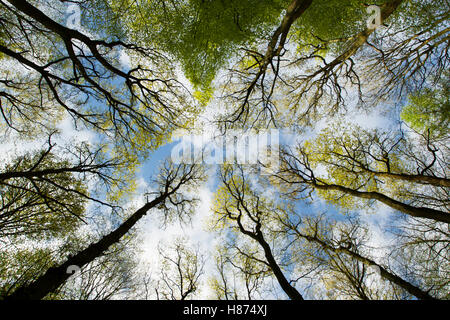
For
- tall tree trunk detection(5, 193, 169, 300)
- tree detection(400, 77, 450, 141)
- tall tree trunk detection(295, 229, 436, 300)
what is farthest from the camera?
tree detection(400, 77, 450, 141)

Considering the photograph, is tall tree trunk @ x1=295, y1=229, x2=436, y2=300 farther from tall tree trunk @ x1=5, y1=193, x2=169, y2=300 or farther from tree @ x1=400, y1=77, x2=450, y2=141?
tall tree trunk @ x1=5, y1=193, x2=169, y2=300

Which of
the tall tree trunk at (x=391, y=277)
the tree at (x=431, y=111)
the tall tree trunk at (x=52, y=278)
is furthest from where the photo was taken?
the tree at (x=431, y=111)

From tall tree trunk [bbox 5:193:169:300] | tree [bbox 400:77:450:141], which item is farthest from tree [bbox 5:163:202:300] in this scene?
tree [bbox 400:77:450:141]

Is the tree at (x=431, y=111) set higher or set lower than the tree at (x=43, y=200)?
higher

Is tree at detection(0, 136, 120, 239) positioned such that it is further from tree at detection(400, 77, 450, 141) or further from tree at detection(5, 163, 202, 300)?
tree at detection(400, 77, 450, 141)

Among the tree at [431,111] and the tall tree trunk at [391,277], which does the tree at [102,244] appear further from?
the tree at [431,111]

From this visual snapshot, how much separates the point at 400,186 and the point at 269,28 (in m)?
8.74

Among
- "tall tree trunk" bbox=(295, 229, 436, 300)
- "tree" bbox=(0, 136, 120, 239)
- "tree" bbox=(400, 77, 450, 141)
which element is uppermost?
"tree" bbox=(400, 77, 450, 141)

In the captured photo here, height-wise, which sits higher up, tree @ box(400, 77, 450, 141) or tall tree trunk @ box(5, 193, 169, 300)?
tree @ box(400, 77, 450, 141)

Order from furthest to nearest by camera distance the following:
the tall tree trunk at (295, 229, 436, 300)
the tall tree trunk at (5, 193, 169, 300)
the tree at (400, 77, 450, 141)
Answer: the tree at (400, 77, 450, 141), the tall tree trunk at (295, 229, 436, 300), the tall tree trunk at (5, 193, 169, 300)

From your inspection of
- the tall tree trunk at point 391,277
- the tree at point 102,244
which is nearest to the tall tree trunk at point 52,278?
the tree at point 102,244

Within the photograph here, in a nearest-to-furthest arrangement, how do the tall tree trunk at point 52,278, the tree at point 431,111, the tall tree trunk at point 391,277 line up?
1. the tall tree trunk at point 52,278
2. the tall tree trunk at point 391,277
3. the tree at point 431,111

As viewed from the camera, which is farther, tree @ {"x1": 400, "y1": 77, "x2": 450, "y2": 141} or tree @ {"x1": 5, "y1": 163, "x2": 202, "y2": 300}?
tree @ {"x1": 400, "y1": 77, "x2": 450, "y2": 141}
